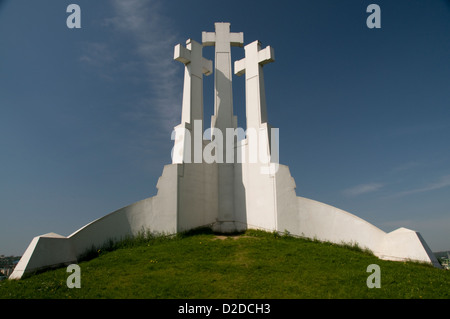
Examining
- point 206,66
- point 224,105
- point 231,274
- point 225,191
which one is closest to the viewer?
point 231,274

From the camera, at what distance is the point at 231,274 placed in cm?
808

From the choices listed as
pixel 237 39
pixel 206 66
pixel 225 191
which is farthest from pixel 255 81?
pixel 225 191

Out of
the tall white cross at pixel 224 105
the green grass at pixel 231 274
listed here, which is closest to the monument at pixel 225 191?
the tall white cross at pixel 224 105

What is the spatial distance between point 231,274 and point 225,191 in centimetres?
668

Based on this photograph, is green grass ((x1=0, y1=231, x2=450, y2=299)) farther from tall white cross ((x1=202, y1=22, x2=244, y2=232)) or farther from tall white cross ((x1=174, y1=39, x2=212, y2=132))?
tall white cross ((x1=174, y1=39, x2=212, y2=132))

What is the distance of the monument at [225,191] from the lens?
10680mm

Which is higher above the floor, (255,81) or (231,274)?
(255,81)

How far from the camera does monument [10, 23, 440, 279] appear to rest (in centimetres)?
1068

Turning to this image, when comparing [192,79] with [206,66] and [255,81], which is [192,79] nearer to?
[206,66]

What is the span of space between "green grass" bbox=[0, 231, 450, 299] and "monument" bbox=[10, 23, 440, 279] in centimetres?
68

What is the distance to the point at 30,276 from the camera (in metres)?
8.36

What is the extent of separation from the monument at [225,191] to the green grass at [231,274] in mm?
683
